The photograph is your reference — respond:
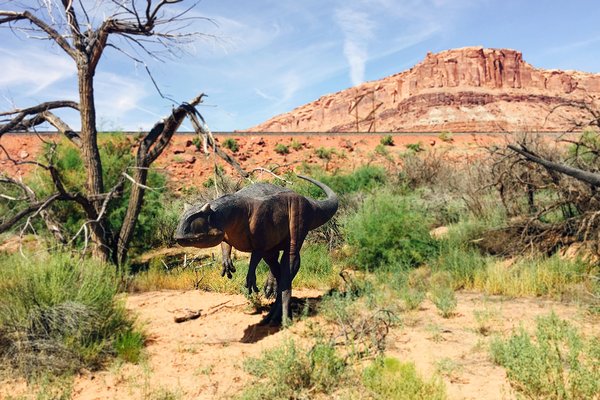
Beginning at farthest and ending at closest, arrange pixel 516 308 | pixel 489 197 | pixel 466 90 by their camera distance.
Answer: pixel 466 90
pixel 489 197
pixel 516 308

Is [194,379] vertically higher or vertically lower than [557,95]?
lower

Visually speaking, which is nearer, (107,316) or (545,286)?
(107,316)

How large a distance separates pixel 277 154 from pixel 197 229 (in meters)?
31.5

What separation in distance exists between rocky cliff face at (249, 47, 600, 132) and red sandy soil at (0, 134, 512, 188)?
1493 inches

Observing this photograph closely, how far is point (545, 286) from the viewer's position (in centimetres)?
741

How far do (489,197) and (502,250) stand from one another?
2804 mm

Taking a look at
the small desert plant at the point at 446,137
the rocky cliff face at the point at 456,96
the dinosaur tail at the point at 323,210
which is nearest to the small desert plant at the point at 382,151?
the small desert plant at the point at 446,137

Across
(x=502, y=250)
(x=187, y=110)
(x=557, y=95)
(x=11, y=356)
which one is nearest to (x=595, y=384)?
(x=11, y=356)

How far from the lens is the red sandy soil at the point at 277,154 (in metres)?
30.6

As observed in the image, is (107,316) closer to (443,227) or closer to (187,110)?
(187,110)

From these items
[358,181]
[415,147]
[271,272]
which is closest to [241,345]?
[271,272]

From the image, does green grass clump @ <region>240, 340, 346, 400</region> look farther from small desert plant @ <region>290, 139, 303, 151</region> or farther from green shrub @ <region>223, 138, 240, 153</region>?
small desert plant @ <region>290, 139, 303, 151</region>

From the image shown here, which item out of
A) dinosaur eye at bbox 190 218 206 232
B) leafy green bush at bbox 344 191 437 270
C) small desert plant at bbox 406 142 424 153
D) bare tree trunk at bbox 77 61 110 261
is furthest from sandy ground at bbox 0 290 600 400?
small desert plant at bbox 406 142 424 153

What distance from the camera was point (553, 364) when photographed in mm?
4066
